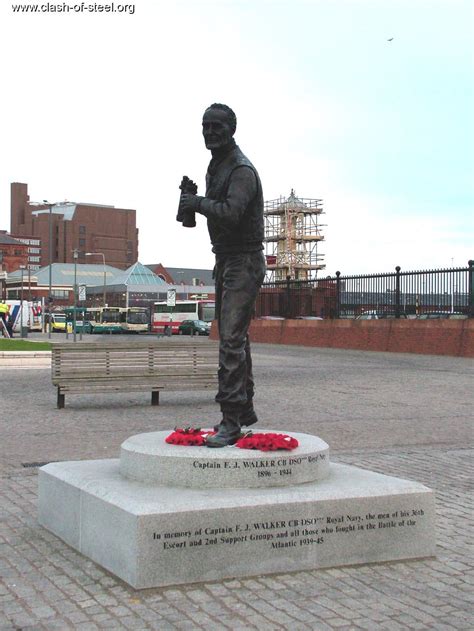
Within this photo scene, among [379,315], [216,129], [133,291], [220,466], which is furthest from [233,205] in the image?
[133,291]

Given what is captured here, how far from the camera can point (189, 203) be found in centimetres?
607

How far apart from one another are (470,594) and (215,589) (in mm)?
1471

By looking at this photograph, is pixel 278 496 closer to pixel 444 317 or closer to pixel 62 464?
pixel 62 464

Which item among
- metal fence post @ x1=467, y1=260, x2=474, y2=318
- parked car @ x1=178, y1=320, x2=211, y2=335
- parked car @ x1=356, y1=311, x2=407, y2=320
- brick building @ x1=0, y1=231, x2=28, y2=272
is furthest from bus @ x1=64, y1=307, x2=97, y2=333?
brick building @ x1=0, y1=231, x2=28, y2=272

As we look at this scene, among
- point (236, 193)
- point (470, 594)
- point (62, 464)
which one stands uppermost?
point (236, 193)

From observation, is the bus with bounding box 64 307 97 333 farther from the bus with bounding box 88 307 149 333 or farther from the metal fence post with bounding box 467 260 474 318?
the metal fence post with bounding box 467 260 474 318

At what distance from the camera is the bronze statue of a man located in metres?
6.05

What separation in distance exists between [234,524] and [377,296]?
2632cm

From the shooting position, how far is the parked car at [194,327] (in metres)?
63.7

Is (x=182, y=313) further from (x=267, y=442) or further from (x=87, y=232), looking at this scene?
(x=87, y=232)

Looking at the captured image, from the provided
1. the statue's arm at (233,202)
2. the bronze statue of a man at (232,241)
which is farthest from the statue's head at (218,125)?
the statue's arm at (233,202)

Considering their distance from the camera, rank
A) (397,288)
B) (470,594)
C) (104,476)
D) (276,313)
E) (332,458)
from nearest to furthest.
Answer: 1. (470,594)
2. (104,476)
3. (332,458)
4. (397,288)
5. (276,313)

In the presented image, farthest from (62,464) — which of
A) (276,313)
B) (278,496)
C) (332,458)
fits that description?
(276,313)

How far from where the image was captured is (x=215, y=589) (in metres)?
4.96
